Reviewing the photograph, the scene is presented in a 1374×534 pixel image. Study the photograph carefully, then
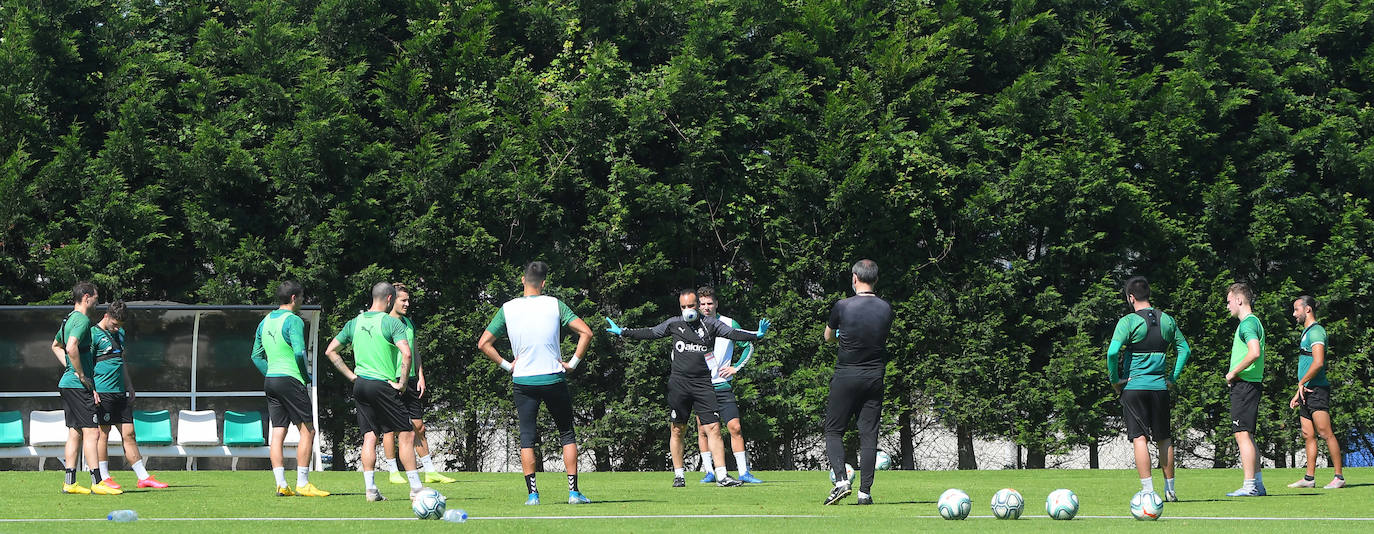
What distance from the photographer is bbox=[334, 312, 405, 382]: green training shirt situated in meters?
10.3

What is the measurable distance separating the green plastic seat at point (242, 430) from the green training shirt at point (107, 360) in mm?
4769

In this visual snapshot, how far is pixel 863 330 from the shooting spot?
32.3 feet

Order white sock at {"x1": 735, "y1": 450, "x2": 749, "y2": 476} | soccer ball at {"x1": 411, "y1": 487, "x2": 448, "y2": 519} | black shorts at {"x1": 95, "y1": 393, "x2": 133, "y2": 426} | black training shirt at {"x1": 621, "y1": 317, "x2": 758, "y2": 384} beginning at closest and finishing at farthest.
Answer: soccer ball at {"x1": 411, "y1": 487, "x2": 448, "y2": 519} → black shorts at {"x1": 95, "y1": 393, "x2": 133, "y2": 426} → black training shirt at {"x1": 621, "y1": 317, "x2": 758, "y2": 384} → white sock at {"x1": 735, "y1": 450, "x2": 749, "y2": 476}

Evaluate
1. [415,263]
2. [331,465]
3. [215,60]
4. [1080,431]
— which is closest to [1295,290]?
[1080,431]

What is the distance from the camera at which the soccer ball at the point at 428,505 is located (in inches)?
346

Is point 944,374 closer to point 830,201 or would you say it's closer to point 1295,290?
point 830,201

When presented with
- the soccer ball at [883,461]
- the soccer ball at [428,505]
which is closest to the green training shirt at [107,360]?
the soccer ball at [428,505]

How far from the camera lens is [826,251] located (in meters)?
17.7

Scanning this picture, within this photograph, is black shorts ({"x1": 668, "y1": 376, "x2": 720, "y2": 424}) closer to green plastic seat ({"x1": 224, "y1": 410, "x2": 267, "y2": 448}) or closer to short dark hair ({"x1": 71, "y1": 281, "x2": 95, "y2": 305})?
short dark hair ({"x1": 71, "y1": 281, "x2": 95, "y2": 305})

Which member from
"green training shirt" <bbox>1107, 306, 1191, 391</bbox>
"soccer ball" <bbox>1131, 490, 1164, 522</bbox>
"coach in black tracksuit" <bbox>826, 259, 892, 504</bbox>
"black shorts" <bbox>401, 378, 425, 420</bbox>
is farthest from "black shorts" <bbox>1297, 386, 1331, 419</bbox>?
"black shorts" <bbox>401, 378, 425, 420</bbox>

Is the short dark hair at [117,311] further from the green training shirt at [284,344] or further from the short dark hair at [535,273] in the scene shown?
the short dark hair at [535,273]

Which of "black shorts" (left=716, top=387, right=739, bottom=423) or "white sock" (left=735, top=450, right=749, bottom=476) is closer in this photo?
"black shorts" (left=716, top=387, right=739, bottom=423)

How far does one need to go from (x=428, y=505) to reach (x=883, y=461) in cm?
869

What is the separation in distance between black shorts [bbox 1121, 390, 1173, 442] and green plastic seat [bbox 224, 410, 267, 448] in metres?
10.7
